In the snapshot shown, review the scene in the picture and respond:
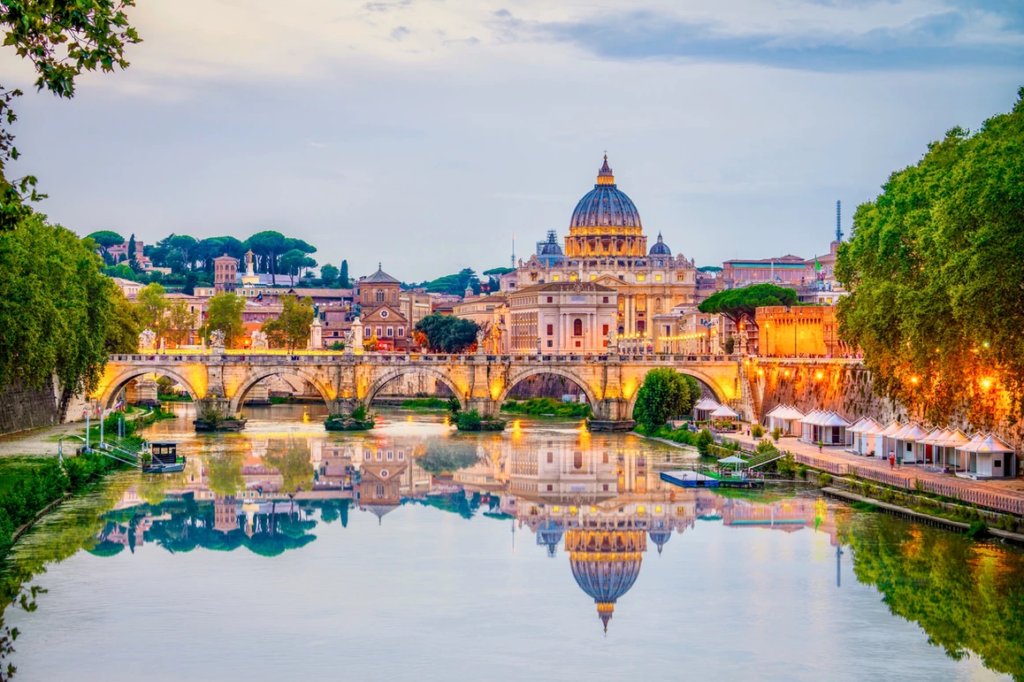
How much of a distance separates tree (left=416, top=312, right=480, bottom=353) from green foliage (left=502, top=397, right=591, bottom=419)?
95.6 feet

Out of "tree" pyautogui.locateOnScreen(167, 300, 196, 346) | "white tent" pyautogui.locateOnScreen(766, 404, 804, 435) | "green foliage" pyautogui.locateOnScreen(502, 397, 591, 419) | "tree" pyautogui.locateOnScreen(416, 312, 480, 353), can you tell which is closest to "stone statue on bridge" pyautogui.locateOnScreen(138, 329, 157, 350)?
"tree" pyautogui.locateOnScreen(167, 300, 196, 346)

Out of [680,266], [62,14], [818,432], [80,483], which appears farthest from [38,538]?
[680,266]

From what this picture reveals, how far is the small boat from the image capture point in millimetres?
49938

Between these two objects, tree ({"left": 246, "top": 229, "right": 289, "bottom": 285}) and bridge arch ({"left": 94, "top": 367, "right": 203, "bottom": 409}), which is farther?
tree ({"left": 246, "top": 229, "right": 289, "bottom": 285})

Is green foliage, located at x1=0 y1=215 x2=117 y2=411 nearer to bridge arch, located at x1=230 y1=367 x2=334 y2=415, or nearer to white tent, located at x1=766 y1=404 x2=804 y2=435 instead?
bridge arch, located at x1=230 y1=367 x2=334 y2=415

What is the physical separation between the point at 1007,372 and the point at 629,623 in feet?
45.4

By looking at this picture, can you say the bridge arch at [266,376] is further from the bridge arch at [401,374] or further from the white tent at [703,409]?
the white tent at [703,409]

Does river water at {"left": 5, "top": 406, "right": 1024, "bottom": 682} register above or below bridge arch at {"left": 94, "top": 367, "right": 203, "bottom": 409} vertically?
below

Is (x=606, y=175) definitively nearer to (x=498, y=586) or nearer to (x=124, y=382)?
(x=124, y=382)

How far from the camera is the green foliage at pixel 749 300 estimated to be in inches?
4154

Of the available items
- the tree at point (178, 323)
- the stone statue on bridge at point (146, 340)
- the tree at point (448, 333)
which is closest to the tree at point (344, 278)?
the tree at point (448, 333)

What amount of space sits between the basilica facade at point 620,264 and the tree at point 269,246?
47411 mm

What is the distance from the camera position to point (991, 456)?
40.7 meters

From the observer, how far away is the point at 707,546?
3591cm
